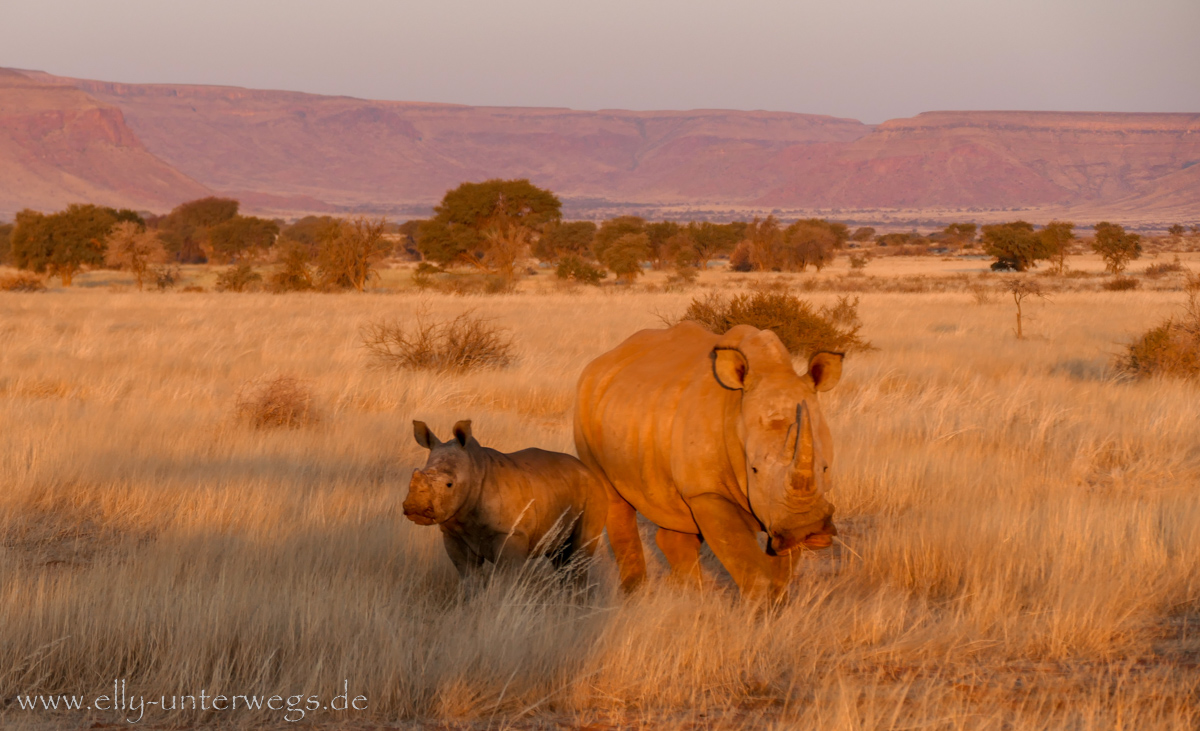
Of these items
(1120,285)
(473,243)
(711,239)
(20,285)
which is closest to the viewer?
(1120,285)

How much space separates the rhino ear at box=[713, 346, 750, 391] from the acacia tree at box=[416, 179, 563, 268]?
41.8m

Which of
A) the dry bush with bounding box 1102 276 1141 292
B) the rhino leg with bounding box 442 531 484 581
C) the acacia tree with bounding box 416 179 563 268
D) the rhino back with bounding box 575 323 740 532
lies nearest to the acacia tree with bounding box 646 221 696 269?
the acacia tree with bounding box 416 179 563 268

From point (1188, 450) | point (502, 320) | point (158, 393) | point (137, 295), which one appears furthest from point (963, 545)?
point (137, 295)

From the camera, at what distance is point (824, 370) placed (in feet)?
12.9

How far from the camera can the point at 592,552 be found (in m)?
4.86

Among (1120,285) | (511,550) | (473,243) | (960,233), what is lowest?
(511,550)

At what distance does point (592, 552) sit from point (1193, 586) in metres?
3.04

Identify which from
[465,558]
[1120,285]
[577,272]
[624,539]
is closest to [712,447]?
[624,539]

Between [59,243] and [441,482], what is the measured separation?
42.0 metres

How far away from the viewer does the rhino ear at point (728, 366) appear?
153 inches

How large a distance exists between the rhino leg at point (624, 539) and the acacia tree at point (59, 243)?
39693 millimetres

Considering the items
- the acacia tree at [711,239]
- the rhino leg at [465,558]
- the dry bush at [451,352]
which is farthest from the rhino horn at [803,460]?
→ the acacia tree at [711,239]

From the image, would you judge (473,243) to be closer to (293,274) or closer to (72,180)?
(293,274)

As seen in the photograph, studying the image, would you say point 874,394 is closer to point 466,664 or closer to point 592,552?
point 592,552
